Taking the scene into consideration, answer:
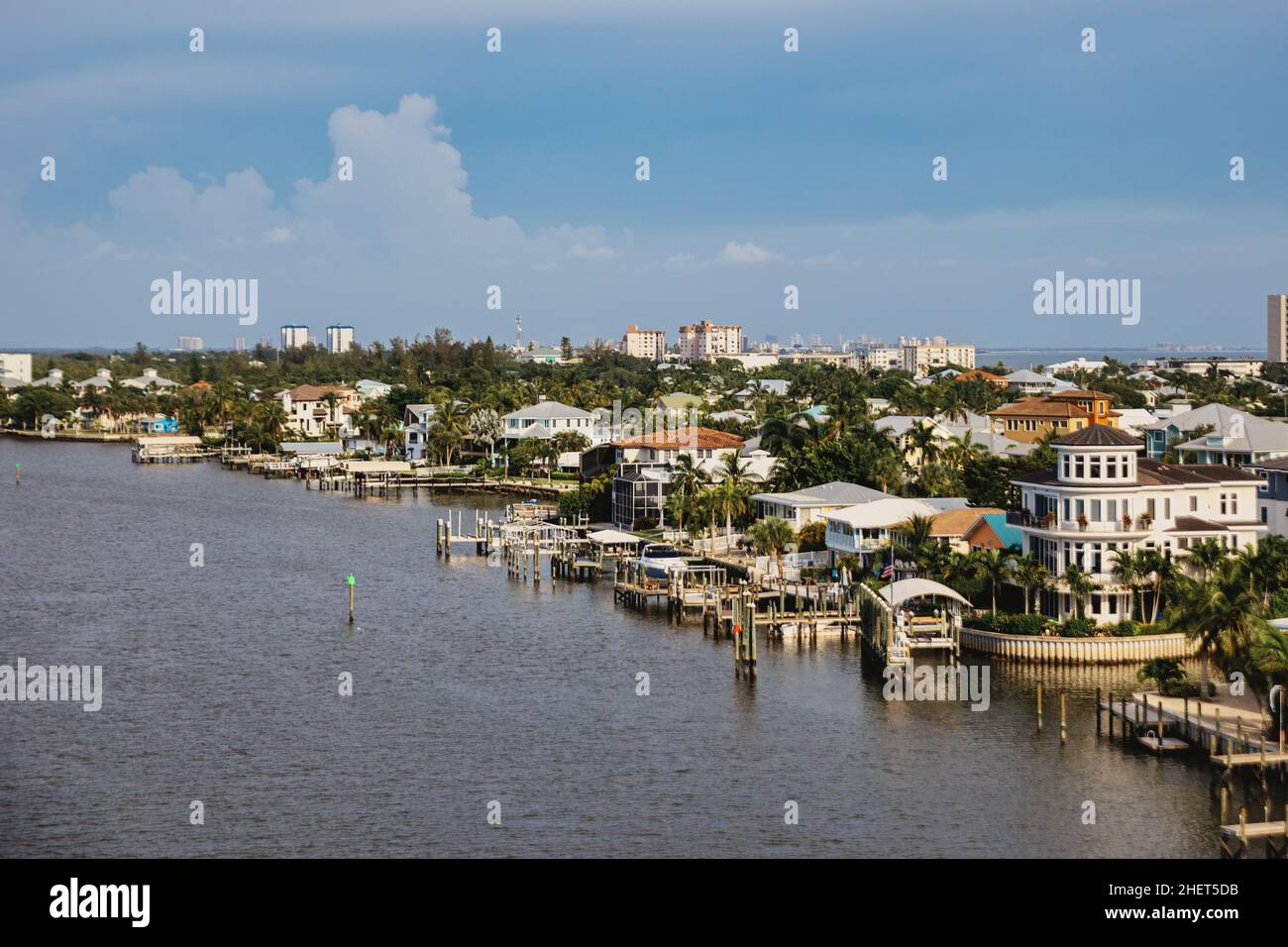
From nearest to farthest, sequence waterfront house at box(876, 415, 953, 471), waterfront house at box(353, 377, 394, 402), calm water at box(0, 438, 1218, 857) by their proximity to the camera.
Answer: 1. calm water at box(0, 438, 1218, 857)
2. waterfront house at box(876, 415, 953, 471)
3. waterfront house at box(353, 377, 394, 402)

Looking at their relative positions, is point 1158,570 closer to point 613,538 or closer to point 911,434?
point 613,538

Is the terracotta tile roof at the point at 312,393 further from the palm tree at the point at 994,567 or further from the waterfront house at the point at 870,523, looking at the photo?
the palm tree at the point at 994,567

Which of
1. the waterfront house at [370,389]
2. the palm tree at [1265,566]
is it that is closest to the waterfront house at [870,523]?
the palm tree at [1265,566]

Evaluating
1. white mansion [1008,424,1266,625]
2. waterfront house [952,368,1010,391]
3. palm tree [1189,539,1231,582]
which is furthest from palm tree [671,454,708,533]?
waterfront house [952,368,1010,391]

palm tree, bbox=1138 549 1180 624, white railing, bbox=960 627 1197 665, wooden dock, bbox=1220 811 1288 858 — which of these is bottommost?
wooden dock, bbox=1220 811 1288 858

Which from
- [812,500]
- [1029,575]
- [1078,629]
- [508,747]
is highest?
[812,500]

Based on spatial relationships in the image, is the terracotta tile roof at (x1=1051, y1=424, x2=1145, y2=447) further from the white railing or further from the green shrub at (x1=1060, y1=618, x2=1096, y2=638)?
the white railing

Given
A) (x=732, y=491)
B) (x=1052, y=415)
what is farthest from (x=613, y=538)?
(x=1052, y=415)
